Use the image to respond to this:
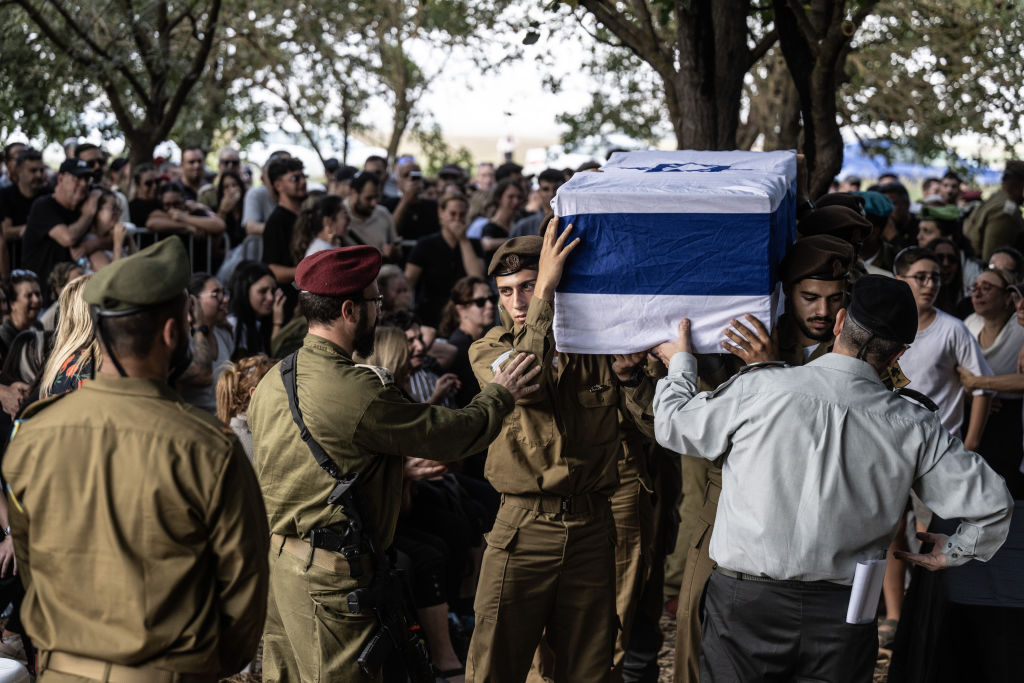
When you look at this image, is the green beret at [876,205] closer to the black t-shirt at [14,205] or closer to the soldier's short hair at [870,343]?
the soldier's short hair at [870,343]

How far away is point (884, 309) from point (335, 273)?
176 cm

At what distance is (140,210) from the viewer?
962 centimetres

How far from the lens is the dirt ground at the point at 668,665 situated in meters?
5.85

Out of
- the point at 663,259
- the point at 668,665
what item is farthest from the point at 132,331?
the point at 668,665

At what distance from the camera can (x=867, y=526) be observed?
3.58 meters

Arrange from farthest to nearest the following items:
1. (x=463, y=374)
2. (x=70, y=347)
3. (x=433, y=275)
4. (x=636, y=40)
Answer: (x=433, y=275)
(x=463, y=374)
(x=636, y=40)
(x=70, y=347)

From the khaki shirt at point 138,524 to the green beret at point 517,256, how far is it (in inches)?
72.8

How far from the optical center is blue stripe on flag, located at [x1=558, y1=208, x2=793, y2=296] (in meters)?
3.90

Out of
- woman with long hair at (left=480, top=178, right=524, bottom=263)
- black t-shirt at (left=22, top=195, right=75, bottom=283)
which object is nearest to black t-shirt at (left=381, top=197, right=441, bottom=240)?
woman with long hair at (left=480, top=178, right=524, bottom=263)

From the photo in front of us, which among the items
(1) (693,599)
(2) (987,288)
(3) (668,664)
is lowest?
(3) (668,664)

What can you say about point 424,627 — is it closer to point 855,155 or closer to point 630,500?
point 630,500

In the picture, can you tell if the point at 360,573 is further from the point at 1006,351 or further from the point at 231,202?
the point at 231,202

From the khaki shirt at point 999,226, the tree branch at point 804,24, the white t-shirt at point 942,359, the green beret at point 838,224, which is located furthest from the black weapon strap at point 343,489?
the khaki shirt at point 999,226

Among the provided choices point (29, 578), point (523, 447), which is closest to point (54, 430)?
point (29, 578)
